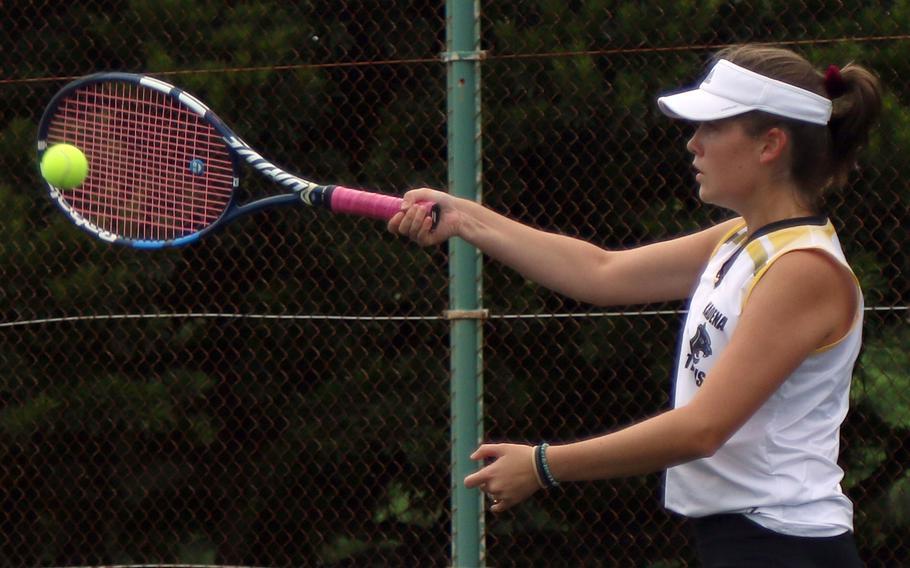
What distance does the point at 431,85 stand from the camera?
177 inches

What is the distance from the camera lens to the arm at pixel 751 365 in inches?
69.4

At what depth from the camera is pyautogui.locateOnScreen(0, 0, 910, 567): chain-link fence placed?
435 centimetres

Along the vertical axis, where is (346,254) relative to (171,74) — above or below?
below

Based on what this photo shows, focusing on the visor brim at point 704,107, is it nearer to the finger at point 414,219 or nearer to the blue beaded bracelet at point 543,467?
the blue beaded bracelet at point 543,467

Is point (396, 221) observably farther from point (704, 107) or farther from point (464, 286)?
point (464, 286)

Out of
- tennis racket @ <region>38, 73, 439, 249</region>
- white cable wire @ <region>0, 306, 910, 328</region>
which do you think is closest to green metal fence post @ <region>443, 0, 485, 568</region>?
white cable wire @ <region>0, 306, 910, 328</region>

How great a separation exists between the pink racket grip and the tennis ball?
660 millimetres

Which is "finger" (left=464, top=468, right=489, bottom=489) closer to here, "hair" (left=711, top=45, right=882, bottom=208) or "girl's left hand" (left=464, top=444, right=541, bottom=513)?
"girl's left hand" (left=464, top=444, right=541, bottom=513)

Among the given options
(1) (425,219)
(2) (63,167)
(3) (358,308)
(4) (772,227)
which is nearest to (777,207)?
(4) (772,227)

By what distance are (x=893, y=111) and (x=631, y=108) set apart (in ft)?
2.54

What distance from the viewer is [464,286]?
359cm

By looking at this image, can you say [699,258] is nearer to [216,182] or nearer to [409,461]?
[216,182]

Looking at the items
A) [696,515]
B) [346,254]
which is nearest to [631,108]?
[346,254]

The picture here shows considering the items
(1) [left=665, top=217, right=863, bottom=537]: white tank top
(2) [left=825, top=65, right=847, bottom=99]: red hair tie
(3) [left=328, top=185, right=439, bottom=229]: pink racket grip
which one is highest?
(2) [left=825, top=65, right=847, bottom=99]: red hair tie
